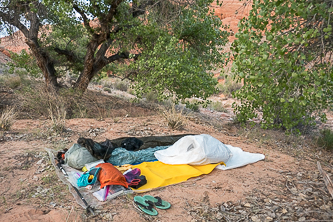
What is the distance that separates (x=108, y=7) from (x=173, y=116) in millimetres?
3218

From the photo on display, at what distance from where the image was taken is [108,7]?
6.71 metres

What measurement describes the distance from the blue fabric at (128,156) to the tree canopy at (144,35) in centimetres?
202

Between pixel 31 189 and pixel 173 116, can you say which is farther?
pixel 173 116

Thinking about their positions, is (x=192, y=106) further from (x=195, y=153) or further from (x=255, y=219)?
(x=255, y=219)

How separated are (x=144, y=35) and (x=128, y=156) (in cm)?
354

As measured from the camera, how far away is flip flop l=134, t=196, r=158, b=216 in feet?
9.10

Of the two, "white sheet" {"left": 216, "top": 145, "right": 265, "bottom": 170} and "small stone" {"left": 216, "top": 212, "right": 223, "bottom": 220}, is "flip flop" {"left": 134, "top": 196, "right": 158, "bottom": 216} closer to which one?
"small stone" {"left": 216, "top": 212, "right": 223, "bottom": 220}

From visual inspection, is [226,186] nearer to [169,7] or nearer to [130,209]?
[130,209]

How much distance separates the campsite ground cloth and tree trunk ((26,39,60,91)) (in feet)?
16.0

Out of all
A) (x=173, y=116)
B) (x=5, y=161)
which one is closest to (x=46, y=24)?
(x=173, y=116)

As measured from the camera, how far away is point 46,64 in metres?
8.20

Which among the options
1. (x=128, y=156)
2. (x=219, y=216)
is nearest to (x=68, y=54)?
(x=128, y=156)

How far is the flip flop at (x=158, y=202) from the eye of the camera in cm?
292

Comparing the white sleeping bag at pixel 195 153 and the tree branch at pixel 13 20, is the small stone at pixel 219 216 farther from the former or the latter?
the tree branch at pixel 13 20
